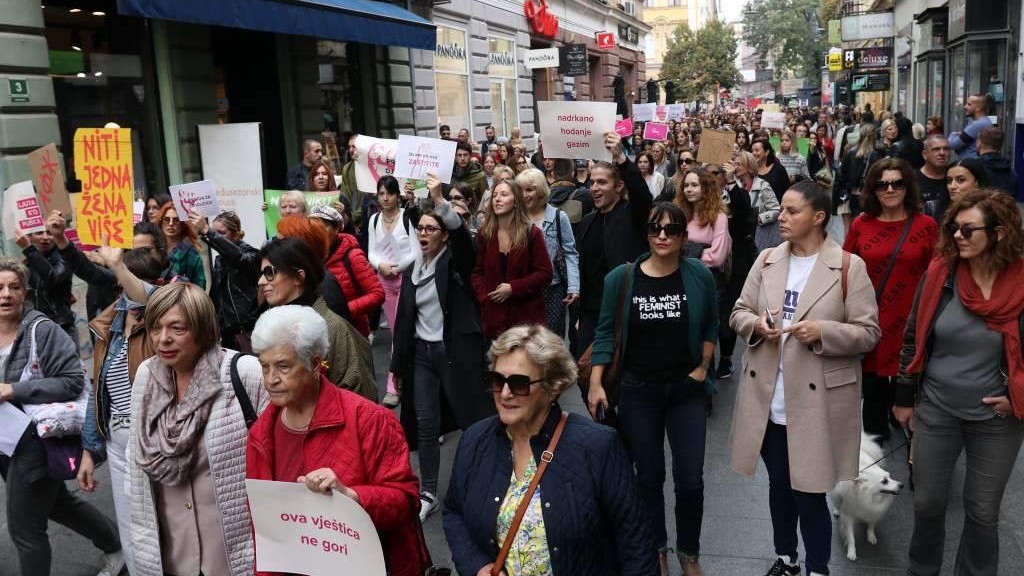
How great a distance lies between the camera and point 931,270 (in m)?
4.08

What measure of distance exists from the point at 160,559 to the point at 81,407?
4.21 ft

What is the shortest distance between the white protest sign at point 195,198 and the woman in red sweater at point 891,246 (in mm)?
4536

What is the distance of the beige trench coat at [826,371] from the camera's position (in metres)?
4.11

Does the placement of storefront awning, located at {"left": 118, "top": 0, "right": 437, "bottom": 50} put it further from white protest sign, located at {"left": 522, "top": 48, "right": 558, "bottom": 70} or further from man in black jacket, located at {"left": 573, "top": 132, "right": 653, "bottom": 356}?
white protest sign, located at {"left": 522, "top": 48, "right": 558, "bottom": 70}

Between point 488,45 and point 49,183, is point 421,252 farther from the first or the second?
point 488,45

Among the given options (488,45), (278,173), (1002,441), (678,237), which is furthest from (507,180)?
(488,45)

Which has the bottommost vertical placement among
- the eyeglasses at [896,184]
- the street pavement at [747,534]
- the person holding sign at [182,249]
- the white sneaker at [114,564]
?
the street pavement at [747,534]

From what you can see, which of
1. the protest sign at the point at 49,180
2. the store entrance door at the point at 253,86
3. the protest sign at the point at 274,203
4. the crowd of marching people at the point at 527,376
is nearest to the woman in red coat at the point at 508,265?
the crowd of marching people at the point at 527,376

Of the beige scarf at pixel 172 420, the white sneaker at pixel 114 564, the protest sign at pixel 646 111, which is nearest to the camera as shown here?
the beige scarf at pixel 172 420

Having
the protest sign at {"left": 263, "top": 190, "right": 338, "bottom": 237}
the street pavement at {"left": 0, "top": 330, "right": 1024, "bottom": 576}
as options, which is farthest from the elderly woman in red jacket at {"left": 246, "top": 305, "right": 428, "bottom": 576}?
the protest sign at {"left": 263, "top": 190, "right": 338, "bottom": 237}

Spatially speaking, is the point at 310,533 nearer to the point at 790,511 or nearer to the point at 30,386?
the point at 30,386

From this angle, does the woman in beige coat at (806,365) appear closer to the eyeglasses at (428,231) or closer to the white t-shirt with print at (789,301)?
the white t-shirt with print at (789,301)

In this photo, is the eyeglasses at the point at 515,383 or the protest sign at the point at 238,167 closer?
the eyeglasses at the point at 515,383

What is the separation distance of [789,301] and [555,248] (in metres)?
2.71
